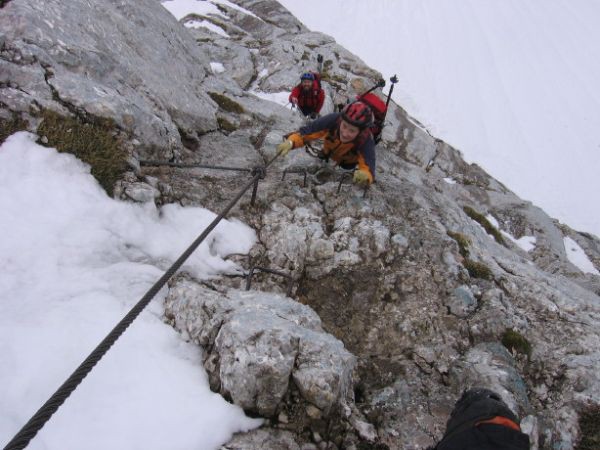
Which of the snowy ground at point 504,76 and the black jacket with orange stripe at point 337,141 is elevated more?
the snowy ground at point 504,76

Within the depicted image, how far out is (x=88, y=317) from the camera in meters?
3.93

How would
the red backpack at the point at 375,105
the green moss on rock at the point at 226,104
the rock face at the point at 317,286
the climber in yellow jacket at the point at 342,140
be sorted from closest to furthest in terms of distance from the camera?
the rock face at the point at 317,286, the climber in yellow jacket at the point at 342,140, the red backpack at the point at 375,105, the green moss on rock at the point at 226,104

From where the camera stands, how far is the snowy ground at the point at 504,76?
31.7 meters

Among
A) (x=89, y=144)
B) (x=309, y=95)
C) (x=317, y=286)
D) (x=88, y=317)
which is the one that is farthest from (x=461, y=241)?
(x=89, y=144)

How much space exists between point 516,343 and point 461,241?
265cm

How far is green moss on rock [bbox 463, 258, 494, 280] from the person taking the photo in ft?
24.4

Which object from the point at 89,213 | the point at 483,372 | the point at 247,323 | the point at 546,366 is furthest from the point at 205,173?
the point at 546,366

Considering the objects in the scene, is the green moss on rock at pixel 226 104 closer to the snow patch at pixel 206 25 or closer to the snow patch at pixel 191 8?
the snow patch at pixel 206 25

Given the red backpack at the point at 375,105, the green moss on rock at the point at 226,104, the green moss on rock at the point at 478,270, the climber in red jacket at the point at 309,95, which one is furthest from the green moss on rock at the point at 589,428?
the green moss on rock at the point at 226,104

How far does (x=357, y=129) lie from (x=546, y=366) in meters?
5.23

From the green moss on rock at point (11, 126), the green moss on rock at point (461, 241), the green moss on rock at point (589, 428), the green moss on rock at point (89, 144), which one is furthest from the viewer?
the green moss on rock at point (461, 241)

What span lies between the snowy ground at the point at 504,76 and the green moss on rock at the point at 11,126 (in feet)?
100

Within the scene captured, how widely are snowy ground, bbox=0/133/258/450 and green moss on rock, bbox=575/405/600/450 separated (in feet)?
15.9

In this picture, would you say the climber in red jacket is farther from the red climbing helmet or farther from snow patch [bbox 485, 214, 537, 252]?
snow patch [bbox 485, 214, 537, 252]
